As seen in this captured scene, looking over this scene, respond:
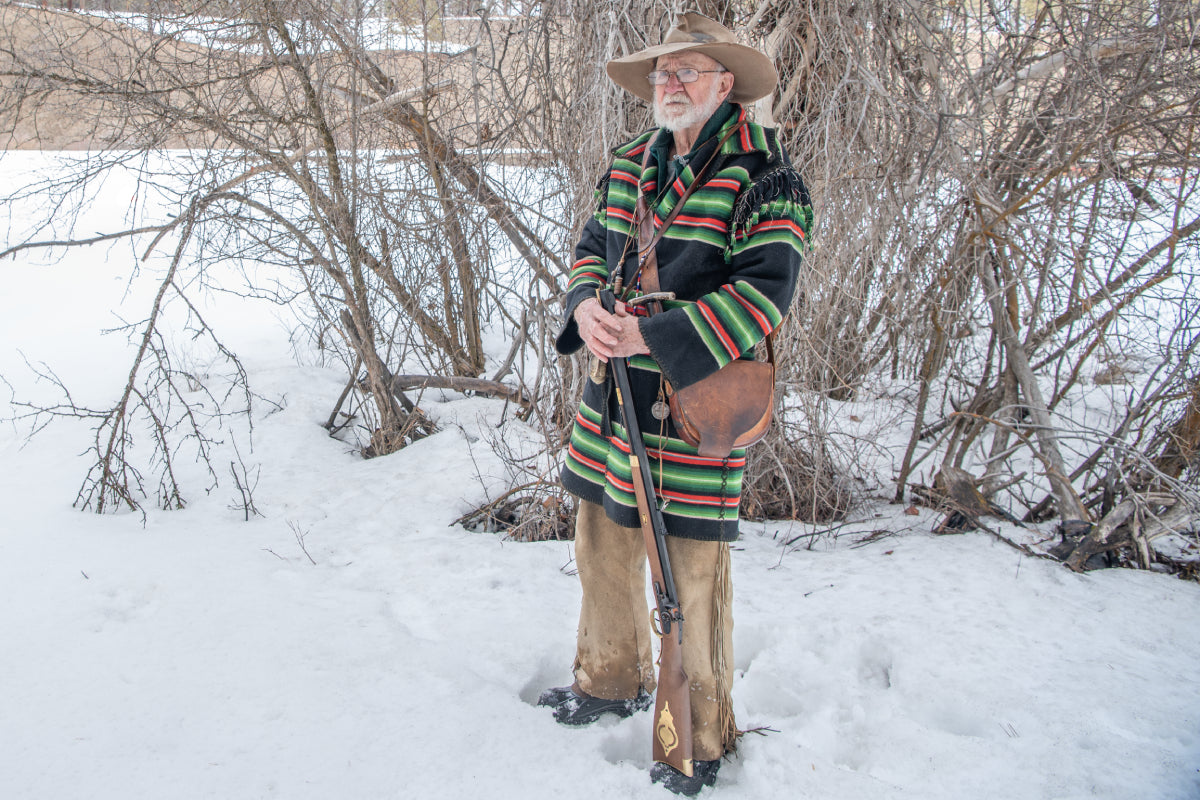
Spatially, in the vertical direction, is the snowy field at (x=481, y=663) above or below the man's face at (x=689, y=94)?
below

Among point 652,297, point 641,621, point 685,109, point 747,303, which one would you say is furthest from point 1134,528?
point 685,109

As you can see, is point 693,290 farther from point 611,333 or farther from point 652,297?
point 611,333

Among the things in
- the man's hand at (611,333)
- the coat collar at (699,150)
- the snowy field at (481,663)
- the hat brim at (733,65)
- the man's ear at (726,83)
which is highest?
the hat brim at (733,65)

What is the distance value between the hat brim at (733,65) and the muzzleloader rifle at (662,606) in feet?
1.97

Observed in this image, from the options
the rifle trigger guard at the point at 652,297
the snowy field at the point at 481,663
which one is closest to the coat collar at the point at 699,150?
the rifle trigger guard at the point at 652,297

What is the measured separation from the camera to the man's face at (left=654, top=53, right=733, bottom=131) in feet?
6.14

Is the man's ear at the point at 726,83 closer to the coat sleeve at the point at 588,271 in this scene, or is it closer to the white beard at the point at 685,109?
the white beard at the point at 685,109

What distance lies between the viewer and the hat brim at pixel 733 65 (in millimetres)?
1828

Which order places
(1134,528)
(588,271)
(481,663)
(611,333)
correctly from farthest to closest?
(1134,528) < (481,663) < (588,271) < (611,333)

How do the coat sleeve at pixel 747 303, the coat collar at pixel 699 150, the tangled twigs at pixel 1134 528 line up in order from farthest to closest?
the tangled twigs at pixel 1134 528 < the coat collar at pixel 699 150 < the coat sleeve at pixel 747 303

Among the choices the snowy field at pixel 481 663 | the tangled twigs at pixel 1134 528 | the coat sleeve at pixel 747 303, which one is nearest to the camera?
the coat sleeve at pixel 747 303

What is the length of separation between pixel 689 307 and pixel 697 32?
722 mm

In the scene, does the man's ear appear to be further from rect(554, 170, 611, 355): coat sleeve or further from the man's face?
rect(554, 170, 611, 355): coat sleeve

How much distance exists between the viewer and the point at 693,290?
1860mm
